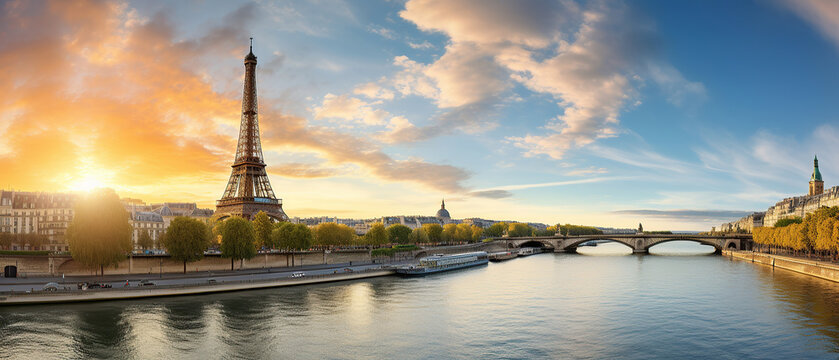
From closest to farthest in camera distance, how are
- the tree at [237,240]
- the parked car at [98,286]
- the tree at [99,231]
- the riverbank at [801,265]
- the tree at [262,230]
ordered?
the parked car at [98,286], the tree at [99,231], the riverbank at [801,265], the tree at [237,240], the tree at [262,230]

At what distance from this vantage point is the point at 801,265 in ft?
220

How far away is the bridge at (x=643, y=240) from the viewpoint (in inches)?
4653

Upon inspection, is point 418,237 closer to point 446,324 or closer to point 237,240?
point 237,240

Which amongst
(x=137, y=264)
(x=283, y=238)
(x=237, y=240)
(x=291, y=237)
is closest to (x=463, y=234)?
(x=291, y=237)

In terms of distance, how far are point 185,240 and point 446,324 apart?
3417 cm

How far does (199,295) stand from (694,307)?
137 feet

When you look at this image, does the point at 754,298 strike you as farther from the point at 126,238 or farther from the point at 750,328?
the point at 126,238

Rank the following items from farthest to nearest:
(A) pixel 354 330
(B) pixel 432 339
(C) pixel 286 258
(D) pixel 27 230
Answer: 1. (D) pixel 27 230
2. (C) pixel 286 258
3. (A) pixel 354 330
4. (B) pixel 432 339

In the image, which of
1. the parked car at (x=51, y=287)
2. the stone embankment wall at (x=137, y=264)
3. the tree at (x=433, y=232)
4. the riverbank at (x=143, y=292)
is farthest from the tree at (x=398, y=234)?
the parked car at (x=51, y=287)

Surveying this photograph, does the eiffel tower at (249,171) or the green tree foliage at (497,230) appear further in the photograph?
the green tree foliage at (497,230)

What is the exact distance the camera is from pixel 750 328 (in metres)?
34.3

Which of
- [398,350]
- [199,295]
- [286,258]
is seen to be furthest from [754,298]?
[286,258]

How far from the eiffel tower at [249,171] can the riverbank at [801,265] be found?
254 ft

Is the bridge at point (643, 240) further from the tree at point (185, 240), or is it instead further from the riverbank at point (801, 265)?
the tree at point (185, 240)
